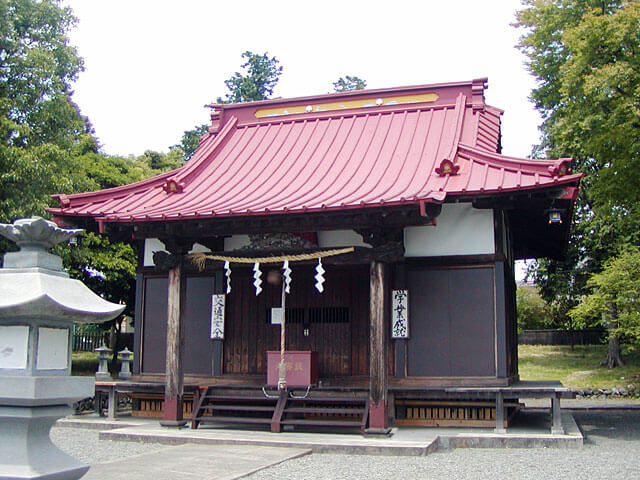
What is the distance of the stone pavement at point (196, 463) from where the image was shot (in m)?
7.60

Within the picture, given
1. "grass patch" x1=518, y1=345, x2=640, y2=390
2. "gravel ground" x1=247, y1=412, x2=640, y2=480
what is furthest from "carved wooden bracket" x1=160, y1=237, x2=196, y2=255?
"grass patch" x1=518, y1=345, x2=640, y2=390

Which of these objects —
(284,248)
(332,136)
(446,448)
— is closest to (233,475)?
(446,448)

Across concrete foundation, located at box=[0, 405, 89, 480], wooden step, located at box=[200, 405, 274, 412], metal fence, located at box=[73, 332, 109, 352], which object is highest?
metal fence, located at box=[73, 332, 109, 352]

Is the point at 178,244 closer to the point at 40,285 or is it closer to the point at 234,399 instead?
the point at 234,399

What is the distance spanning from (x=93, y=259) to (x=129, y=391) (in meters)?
12.4

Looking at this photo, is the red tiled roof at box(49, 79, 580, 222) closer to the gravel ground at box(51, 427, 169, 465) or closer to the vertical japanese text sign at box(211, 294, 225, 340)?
the vertical japanese text sign at box(211, 294, 225, 340)

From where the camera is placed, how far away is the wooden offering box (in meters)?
11.5

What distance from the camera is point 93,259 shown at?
23969 mm

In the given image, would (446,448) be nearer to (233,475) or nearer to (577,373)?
(233,475)

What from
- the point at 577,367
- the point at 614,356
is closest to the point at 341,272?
the point at 614,356

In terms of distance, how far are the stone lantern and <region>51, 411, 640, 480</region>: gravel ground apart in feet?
9.48

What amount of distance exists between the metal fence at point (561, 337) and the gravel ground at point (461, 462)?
23893 mm

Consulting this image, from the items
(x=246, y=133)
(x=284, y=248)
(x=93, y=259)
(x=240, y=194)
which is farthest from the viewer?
(x=93, y=259)

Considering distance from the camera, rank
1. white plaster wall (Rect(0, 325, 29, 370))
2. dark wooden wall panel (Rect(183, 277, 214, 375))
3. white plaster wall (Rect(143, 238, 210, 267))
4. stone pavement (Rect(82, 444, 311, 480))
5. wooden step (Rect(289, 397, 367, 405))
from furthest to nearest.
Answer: white plaster wall (Rect(143, 238, 210, 267))
dark wooden wall panel (Rect(183, 277, 214, 375))
wooden step (Rect(289, 397, 367, 405))
stone pavement (Rect(82, 444, 311, 480))
white plaster wall (Rect(0, 325, 29, 370))
